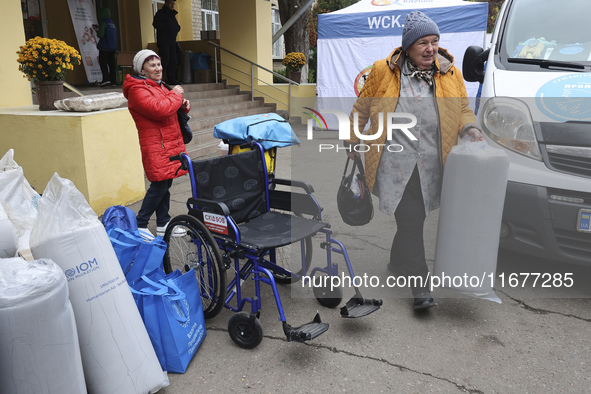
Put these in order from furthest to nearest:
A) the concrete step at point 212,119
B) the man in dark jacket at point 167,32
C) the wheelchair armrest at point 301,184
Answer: the man in dark jacket at point 167,32, the concrete step at point 212,119, the wheelchair armrest at point 301,184

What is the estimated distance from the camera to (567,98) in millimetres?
3352

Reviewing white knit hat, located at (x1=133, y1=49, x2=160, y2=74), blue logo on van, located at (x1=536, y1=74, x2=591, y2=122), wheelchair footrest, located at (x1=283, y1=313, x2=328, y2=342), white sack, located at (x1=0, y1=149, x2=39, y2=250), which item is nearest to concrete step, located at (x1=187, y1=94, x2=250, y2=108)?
white knit hat, located at (x1=133, y1=49, x2=160, y2=74)

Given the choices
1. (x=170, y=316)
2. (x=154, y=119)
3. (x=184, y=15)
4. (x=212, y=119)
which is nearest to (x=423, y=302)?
(x=170, y=316)

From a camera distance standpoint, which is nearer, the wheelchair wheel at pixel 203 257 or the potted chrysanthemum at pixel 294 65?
the wheelchair wheel at pixel 203 257

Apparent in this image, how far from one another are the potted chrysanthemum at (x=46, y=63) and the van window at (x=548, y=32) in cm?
433

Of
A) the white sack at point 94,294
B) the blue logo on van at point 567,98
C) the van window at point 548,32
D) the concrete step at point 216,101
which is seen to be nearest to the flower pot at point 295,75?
the concrete step at point 216,101

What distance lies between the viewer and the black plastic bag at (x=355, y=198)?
141 inches

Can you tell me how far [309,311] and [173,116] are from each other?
6.76 feet

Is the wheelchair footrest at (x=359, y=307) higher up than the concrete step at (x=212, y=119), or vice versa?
the concrete step at (x=212, y=119)

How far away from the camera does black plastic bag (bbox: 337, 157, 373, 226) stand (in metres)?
3.59

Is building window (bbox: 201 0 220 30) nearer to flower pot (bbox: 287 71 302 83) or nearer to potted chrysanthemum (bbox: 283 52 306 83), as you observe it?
potted chrysanthemum (bbox: 283 52 306 83)

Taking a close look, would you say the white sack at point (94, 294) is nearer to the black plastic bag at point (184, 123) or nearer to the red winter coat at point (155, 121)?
the red winter coat at point (155, 121)

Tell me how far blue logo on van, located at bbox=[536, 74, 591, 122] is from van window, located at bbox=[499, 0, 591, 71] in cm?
33

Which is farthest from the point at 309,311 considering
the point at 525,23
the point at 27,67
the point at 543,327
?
the point at 27,67
